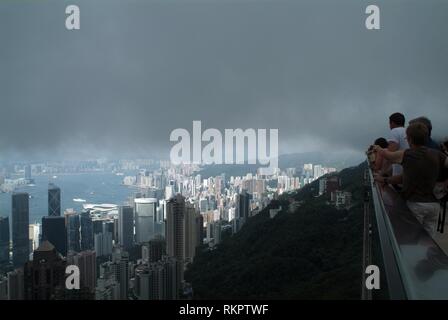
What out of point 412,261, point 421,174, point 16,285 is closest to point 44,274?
point 16,285

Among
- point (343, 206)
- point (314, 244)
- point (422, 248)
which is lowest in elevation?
point (314, 244)

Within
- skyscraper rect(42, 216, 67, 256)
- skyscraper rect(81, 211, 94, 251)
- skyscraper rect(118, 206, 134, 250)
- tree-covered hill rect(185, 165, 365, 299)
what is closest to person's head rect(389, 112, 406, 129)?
tree-covered hill rect(185, 165, 365, 299)

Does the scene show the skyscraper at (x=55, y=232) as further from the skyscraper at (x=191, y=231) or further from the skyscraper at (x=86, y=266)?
the skyscraper at (x=191, y=231)

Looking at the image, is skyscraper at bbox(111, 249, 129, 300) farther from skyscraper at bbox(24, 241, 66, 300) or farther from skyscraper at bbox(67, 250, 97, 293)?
skyscraper at bbox(24, 241, 66, 300)

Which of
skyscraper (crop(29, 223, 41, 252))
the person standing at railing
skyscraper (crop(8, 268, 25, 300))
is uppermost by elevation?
the person standing at railing

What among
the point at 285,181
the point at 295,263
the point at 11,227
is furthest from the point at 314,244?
the point at 11,227
